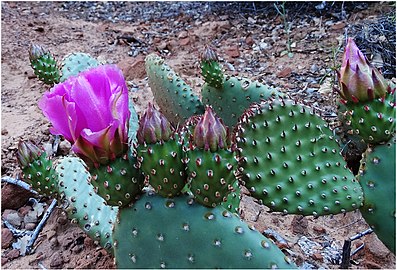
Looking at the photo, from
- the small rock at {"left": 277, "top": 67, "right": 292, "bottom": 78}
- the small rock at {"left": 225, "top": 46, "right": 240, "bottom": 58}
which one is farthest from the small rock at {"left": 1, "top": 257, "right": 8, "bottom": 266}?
the small rock at {"left": 225, "top": 46, "right": 240, "bottom": 58}

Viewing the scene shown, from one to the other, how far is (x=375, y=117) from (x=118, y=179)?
0.55m

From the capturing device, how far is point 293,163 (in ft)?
4.33

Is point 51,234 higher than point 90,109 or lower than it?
lower

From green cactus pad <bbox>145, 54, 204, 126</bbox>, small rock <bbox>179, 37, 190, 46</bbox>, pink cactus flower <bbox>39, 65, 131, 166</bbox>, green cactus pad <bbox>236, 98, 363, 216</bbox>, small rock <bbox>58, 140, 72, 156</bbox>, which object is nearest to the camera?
pink cactus flower <bbox>39, 65, 131, 166</bbox>

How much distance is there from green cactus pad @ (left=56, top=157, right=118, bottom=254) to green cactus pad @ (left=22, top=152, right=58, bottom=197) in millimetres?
82

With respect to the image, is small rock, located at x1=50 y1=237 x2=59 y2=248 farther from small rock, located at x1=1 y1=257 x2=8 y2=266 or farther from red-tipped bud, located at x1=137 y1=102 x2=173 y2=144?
red-tipped bud, located at x1=137 y1=102 x2=173 y2=144

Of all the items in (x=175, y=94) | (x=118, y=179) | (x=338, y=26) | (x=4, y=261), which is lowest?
(x=4, y=261)

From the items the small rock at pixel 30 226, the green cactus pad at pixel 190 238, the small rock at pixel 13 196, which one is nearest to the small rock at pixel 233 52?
the small rock at pixel 13 196

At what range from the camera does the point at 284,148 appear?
1323 mm

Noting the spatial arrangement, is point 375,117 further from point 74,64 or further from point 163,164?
point 74,64

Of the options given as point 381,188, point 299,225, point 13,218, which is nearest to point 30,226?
point 13,218

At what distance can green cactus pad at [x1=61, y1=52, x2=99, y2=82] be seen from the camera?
2141 mm

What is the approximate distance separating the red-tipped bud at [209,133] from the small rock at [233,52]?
9.29ft

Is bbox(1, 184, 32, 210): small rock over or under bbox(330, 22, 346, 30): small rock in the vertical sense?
under
